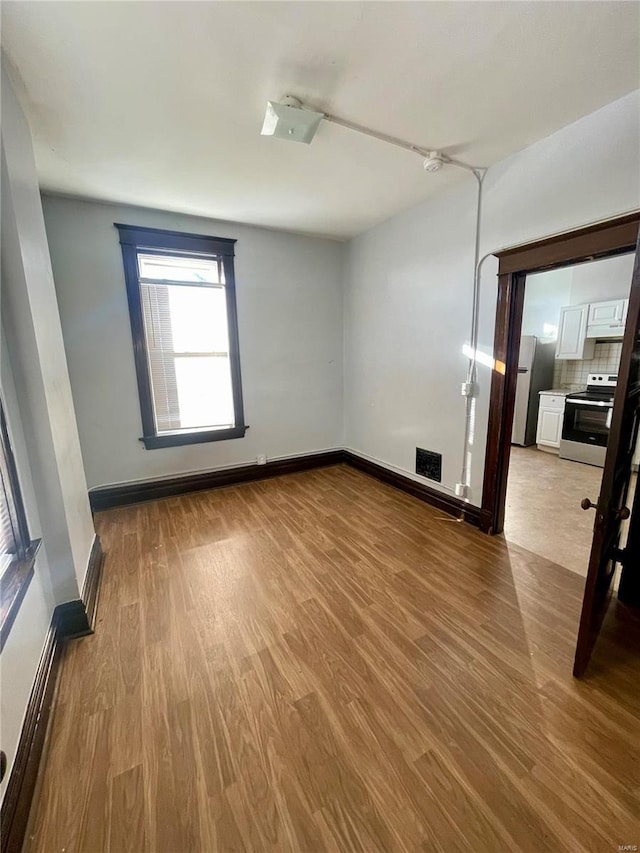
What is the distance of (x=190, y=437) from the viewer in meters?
3.44

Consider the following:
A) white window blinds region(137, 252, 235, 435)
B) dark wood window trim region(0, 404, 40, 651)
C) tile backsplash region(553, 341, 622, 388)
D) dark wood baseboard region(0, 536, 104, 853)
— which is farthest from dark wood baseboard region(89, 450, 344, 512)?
tile backsplash region(553, 341, 622, 388)

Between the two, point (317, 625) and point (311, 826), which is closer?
point (311, 826)

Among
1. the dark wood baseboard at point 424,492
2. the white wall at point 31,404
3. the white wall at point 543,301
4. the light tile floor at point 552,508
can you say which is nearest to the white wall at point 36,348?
the white wall at point 31,404

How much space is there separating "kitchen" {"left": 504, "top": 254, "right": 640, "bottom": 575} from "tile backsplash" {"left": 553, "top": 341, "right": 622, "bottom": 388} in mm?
10

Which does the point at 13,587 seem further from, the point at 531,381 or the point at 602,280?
the point at 602,280

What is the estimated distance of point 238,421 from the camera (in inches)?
144

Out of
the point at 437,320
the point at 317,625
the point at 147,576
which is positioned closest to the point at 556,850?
the point at 317,625

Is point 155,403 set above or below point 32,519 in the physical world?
above

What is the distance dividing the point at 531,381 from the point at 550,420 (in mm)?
635

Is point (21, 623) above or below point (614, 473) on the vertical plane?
below

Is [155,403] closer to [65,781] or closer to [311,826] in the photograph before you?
[65,781]

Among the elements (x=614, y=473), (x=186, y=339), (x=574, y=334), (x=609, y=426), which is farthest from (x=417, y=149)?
(x=574, y=334)

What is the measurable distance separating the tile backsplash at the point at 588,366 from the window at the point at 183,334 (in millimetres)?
4753

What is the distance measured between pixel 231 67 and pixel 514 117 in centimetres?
149
